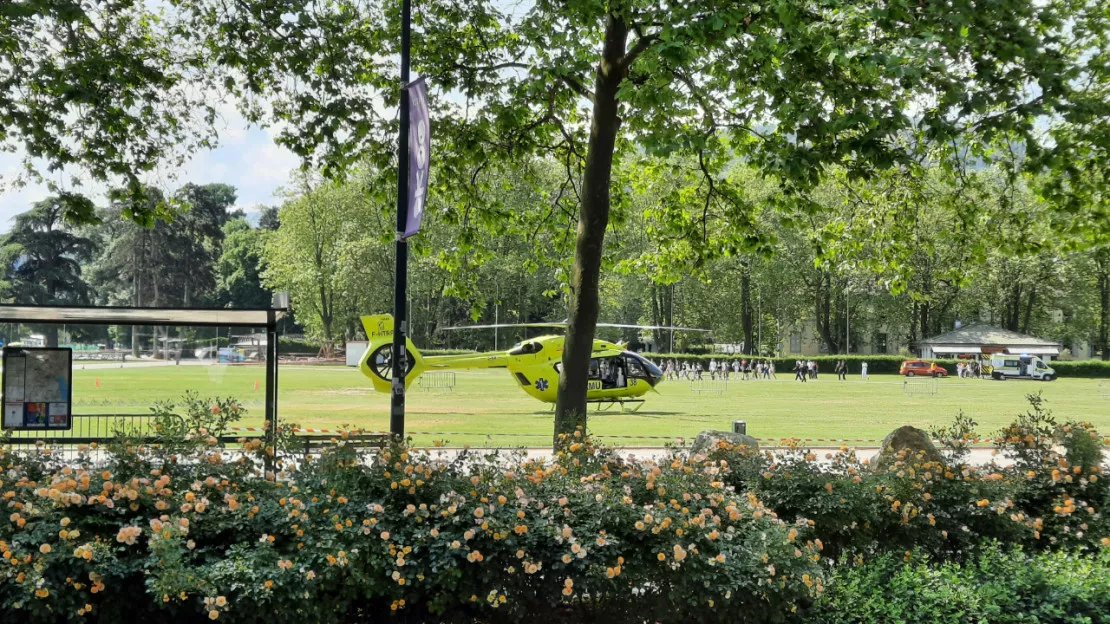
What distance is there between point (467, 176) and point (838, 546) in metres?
9.42

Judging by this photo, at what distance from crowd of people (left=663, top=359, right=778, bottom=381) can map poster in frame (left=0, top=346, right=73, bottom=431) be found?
5014 cm

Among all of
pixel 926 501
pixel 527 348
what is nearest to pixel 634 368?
pixel 527 348

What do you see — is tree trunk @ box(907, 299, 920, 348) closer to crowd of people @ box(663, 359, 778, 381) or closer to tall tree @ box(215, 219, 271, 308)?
crowd of people @ box(663, 359, 778, 381)

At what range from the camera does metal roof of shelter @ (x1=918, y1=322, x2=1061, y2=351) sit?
7788cm

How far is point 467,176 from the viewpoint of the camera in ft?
48.0

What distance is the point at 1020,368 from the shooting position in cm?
6781

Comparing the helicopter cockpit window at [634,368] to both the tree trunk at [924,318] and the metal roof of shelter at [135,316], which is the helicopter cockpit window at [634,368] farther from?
the tree trunk at [924,318]

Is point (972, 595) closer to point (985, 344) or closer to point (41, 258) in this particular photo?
point (41, 258)

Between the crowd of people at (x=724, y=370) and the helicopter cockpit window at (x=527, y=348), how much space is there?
30.5 m

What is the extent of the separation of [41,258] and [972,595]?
7895cm

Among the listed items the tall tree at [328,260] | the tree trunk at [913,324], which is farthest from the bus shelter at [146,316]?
the tree trunk at [913,324]

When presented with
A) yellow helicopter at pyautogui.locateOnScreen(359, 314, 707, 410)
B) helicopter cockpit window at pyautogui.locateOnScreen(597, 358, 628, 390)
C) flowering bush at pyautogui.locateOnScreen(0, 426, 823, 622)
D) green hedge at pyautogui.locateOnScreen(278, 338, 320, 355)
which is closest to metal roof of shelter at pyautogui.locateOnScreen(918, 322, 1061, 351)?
helicopter cockpit window at pyautogui.locateOnScreen(597, 358, 628, 390)

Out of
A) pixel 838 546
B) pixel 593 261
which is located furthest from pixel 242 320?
pixel 838 546

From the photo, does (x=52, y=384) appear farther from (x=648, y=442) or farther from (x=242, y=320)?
(x=648, y=442)
